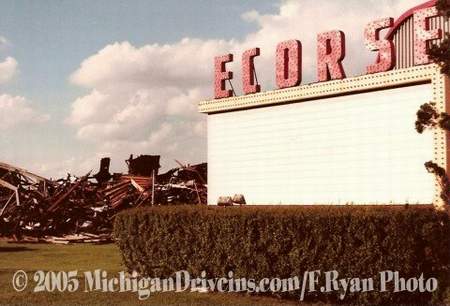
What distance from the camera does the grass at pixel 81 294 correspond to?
14.0 metres

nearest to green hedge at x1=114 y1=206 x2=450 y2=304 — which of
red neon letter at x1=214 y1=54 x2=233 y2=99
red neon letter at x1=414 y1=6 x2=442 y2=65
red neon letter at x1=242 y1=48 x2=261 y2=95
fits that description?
red neon letter at x1=414 y1=6 x2=442 y2=65

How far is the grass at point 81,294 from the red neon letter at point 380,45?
28.5ft

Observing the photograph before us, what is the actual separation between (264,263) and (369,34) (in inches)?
390

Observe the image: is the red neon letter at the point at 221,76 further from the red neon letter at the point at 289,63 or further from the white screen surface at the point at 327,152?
the red neon letter at the point at 289,63

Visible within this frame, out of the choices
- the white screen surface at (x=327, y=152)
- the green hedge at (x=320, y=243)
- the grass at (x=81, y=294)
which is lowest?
the grass at (x=81, y=294)

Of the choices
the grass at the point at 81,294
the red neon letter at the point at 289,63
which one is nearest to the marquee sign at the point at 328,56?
the red neon letter at the point at 289,63

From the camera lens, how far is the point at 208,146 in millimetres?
25156

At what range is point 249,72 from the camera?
24516 millimetres

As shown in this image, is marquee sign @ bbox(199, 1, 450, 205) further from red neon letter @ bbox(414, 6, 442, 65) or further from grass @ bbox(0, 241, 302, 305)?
grass @ bbox(0, 241, 302, 305)

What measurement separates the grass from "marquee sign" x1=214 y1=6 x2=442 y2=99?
826 centimetres

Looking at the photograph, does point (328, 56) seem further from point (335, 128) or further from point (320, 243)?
point (320, 243)

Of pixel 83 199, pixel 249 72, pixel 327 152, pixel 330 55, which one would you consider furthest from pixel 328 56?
pixel 83 199

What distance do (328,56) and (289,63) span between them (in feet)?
6.05

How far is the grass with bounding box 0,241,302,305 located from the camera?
14.0m
